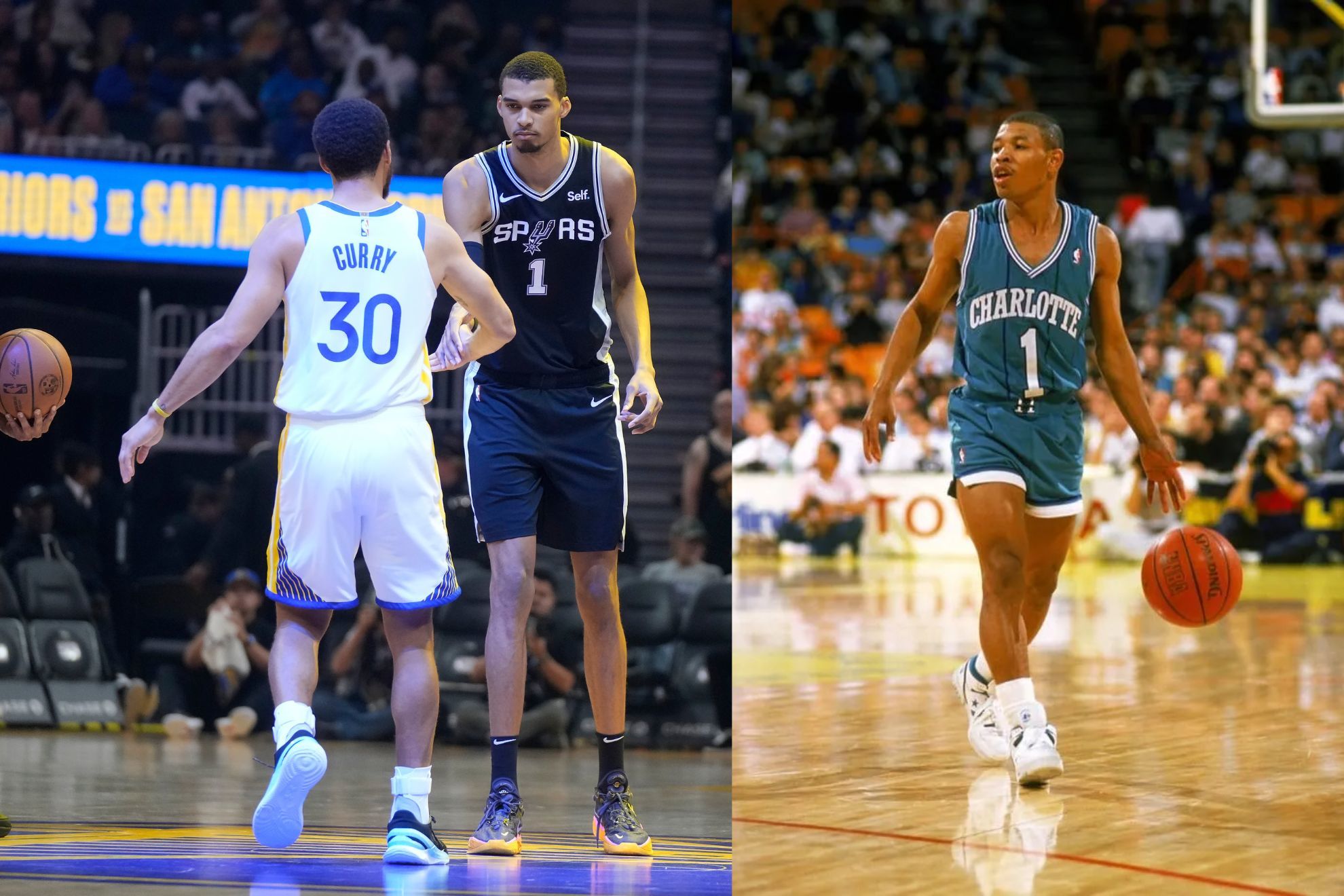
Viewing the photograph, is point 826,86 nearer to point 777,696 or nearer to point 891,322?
point 891,322

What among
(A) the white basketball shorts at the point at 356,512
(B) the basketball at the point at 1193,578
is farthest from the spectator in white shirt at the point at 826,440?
(A) the white basketball shorts at the point at 356,512

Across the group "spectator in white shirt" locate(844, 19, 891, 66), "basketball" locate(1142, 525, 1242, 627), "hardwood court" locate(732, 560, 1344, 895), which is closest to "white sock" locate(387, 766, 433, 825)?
"hardwood court" locate(732, 560, 1344, 895)

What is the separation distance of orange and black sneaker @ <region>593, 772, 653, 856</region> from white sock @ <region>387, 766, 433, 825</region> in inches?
23.5

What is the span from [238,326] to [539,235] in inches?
39.2

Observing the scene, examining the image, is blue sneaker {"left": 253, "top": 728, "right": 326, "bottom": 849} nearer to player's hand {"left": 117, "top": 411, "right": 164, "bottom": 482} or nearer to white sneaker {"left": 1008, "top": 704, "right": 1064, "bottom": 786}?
player's hand {"left": 117, "top": 411, "right": 164, "bottom": 482}

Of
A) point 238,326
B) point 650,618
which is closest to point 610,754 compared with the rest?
point 238,326

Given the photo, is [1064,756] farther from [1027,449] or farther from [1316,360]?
[1316,360]

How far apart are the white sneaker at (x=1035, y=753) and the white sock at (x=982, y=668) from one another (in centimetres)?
43

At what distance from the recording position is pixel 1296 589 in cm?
1398

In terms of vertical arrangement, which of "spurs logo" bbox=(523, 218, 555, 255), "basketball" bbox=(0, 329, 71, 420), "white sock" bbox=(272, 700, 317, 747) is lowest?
"white sock" bbox=(272, 700, 317, 747)

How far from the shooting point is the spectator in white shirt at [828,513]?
1631cm

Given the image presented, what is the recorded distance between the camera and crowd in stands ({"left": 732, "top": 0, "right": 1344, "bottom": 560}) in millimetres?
16203

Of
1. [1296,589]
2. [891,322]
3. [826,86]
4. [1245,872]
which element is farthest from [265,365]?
[826,86]

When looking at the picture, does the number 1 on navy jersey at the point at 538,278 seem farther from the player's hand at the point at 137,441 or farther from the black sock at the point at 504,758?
the black sock at the point at 504,758
